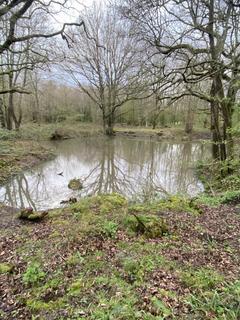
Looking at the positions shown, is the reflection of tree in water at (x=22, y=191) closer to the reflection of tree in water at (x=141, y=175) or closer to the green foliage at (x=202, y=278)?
the reflection of tree in water at (x=141, y=175)

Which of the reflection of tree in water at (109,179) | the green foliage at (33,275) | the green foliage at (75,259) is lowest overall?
the reflection of tree in water at (109,179)

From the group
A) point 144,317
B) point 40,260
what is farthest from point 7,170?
point 144,317

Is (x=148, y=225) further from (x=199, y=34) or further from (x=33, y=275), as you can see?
(x=199, y=34)

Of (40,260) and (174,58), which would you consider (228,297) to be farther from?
(174,58)

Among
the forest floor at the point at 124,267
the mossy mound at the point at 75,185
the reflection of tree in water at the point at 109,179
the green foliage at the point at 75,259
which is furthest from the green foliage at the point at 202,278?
the mossy mound at the point at 75,185

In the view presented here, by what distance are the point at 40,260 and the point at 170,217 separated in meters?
2.08

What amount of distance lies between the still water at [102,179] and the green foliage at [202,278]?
400 centimetres

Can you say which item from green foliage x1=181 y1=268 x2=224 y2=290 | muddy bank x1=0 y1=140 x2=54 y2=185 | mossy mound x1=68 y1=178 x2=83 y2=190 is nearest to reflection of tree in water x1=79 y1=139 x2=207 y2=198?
mossy mound x1=68 y1=178 x2=83 y2=190

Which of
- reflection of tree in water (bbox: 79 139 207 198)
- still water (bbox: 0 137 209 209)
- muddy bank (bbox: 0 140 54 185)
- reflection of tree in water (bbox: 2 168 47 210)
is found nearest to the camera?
reflection of tree in water (bbox: 2 168 47 210)

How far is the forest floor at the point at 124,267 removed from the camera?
2.33 m

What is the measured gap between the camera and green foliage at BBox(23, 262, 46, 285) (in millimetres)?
2791

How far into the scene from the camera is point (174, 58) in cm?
823

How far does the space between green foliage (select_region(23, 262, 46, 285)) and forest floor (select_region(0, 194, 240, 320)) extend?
10mm

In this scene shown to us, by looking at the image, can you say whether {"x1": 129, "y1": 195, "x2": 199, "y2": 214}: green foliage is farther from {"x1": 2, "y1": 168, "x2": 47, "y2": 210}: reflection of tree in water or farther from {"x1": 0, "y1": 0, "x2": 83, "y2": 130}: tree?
{"x1": 0, "y1": 0, "x2": 83, "y2": 130}: tree
